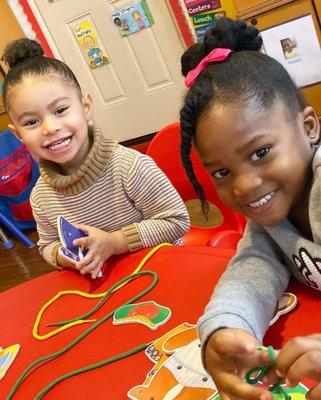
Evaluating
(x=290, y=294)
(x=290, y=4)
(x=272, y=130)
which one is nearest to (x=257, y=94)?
(x=272, y=130)

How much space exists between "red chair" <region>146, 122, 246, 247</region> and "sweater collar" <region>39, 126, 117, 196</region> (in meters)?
0.19

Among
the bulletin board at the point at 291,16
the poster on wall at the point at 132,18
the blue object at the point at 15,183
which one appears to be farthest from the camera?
the poster on wall at the point at 132,18

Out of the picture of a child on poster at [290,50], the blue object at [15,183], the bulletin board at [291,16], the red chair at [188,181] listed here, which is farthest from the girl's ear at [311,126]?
the blue object at [15,183]

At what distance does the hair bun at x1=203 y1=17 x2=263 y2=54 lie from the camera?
2.28 ft

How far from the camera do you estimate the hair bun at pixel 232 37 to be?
70 centimetres

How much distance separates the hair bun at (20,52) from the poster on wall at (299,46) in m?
1.44

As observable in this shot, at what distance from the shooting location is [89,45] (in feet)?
10.7

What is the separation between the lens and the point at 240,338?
51 cm

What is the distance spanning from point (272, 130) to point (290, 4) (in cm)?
192

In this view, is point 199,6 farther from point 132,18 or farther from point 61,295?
point 61,295

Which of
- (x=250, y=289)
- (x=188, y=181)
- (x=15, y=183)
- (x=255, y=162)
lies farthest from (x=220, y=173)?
(x=15, y=183)

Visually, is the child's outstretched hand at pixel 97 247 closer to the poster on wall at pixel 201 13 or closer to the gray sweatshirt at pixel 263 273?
the gray sweatshirt at pixel 263 273

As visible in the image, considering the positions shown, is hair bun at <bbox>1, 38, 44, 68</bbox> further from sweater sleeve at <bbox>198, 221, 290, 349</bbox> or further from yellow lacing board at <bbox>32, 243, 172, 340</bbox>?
sweater sleeve at <bbox>198, 221, 290, 349</bbox>

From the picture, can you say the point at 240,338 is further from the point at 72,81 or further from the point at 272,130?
the point at 72,81
